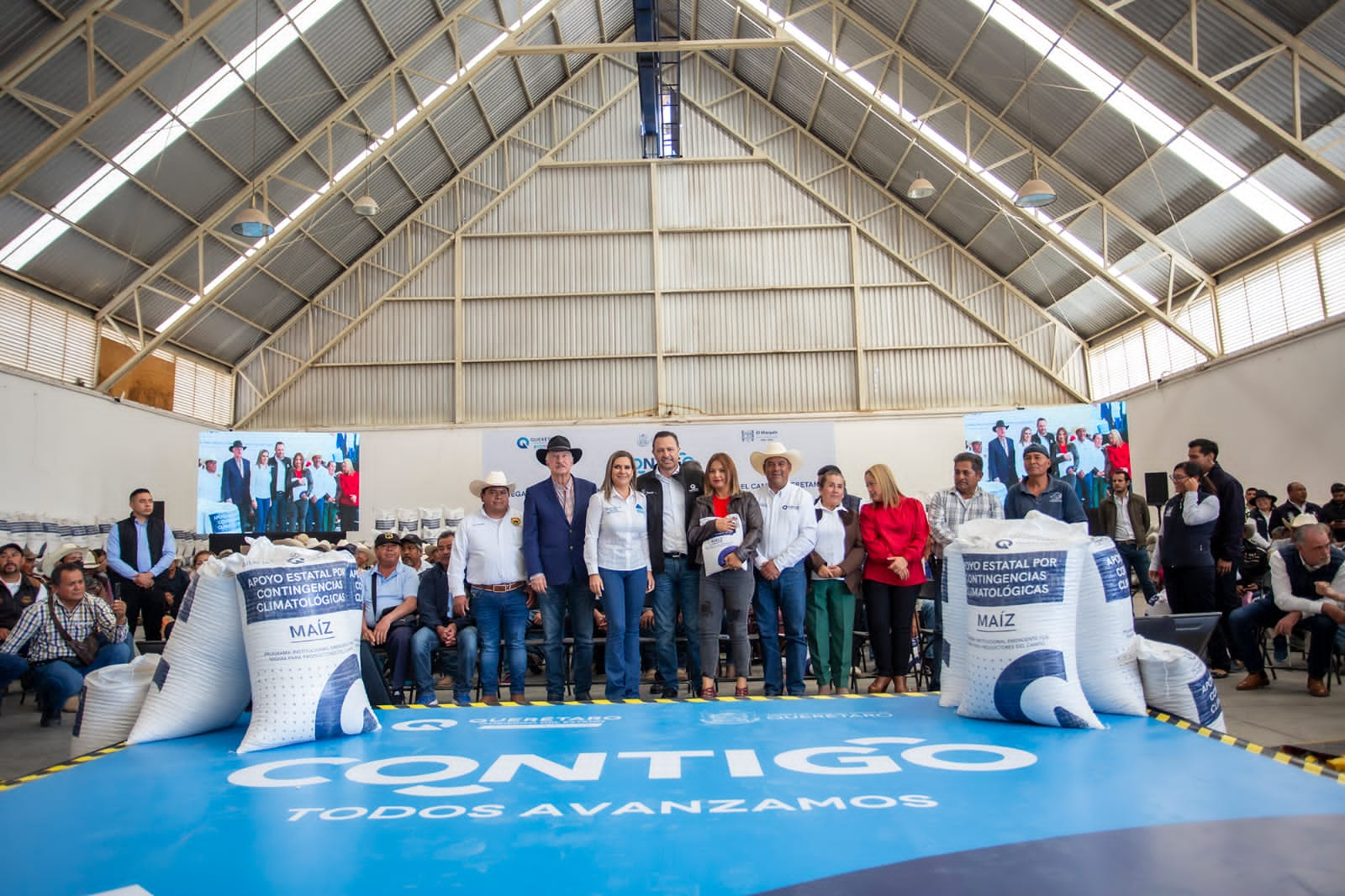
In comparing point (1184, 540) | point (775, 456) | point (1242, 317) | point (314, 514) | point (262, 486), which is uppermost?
point (1242, 317)

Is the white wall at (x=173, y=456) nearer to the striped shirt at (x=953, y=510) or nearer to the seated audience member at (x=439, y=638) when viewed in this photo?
the seated audience member at (x=439, y=638)

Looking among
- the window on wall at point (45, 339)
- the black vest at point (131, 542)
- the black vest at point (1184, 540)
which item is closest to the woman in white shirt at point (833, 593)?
the black vest at point (1184, 540)

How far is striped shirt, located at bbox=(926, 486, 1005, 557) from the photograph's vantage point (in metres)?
4.57

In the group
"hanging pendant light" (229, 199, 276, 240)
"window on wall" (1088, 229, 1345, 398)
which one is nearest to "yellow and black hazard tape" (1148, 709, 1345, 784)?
"window on wall" (1088, 229, 1345, 398)

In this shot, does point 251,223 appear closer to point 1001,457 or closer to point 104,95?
point 104,95

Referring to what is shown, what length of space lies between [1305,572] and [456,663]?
196 inches

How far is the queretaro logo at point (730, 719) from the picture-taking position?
3381 millimetres

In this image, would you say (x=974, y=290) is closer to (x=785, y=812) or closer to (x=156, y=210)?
(x=156, y=210)

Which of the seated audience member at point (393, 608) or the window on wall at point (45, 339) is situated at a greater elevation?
the window on wall at point (45, 339)

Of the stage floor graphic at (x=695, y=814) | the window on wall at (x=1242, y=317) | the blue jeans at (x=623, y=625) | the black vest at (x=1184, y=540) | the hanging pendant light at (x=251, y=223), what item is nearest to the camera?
the stage floor graphic at (x=695, y=814)

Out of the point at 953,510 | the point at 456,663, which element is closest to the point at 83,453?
the point at 456,663

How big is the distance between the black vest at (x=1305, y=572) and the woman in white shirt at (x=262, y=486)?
1184 cm

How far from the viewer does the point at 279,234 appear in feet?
43.9

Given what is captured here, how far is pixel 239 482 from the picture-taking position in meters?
12.2
